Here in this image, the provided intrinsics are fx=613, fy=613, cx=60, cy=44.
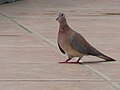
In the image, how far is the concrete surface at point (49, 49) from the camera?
796 centimetres

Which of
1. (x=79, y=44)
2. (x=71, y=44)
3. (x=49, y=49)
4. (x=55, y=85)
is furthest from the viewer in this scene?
(x=49, y=49)

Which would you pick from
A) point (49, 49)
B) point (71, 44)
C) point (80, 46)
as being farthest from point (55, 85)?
point (49, 49)

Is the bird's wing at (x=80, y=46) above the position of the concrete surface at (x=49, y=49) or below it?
above

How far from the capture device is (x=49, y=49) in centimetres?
1086

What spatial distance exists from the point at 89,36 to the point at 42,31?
132cm

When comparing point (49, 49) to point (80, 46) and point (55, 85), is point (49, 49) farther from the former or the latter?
point (55, 85)

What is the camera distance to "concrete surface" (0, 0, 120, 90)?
7.96 m

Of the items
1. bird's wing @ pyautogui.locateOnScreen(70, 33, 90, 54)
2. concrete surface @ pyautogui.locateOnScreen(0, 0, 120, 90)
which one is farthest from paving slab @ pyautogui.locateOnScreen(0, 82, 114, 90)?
bird's wing @ pyautogui.locateOnScreen(70, 33, 90, 54)

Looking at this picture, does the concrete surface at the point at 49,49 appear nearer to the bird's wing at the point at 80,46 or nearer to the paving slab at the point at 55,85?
the paving slab at the point at 55,85

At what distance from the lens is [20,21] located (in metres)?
15.6

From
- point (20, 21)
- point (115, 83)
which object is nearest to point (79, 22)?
point (20, 21)

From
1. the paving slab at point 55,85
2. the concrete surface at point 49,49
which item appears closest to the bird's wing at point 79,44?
the concrete surface at point 49,49

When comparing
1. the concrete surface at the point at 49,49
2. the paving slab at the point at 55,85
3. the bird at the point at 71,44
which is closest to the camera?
the paving slab at the point at 55,85

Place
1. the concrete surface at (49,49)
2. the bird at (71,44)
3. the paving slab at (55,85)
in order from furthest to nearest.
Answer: the bird at (71,44) → the concrete surface at (49,49) → the paving slab at (55,85)
